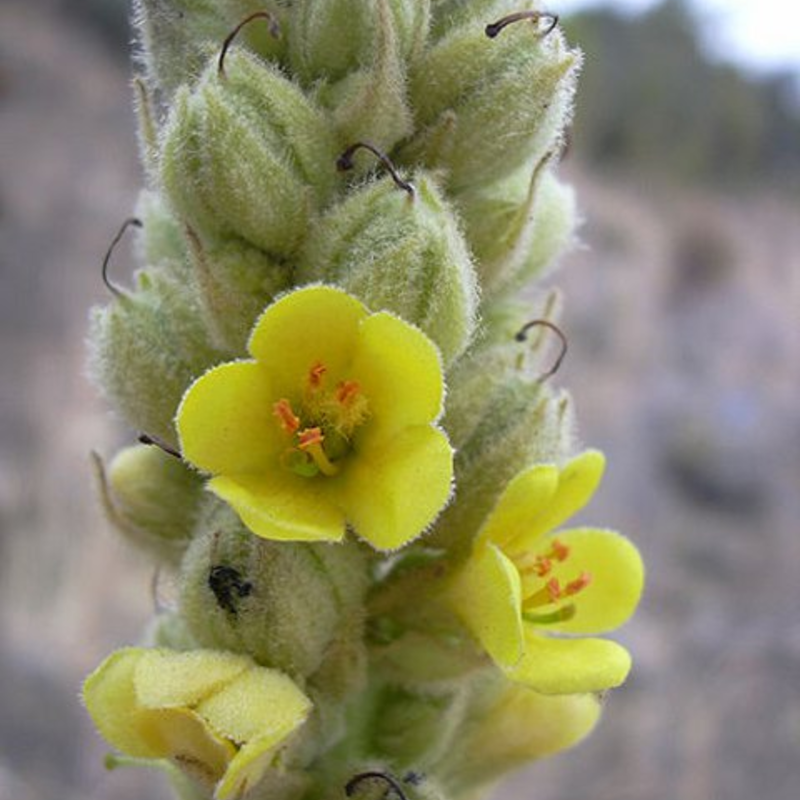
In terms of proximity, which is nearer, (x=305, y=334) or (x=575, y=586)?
(x=305, y=334)

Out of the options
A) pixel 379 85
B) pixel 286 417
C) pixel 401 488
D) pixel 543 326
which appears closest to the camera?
pixel 401 488

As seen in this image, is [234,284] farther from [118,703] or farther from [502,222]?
[118,703]

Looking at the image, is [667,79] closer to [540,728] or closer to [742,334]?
[742,334]

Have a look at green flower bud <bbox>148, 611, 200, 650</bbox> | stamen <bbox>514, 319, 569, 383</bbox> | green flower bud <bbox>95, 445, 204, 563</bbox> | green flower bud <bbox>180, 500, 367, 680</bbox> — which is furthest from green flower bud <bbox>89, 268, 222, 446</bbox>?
stamen <bbox>514, 319, 569, 383</bbox>

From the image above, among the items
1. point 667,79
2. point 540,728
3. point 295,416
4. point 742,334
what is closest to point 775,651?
point 540,728

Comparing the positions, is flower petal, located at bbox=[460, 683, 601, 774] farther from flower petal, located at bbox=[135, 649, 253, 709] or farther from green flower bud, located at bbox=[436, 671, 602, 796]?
flower petal, located at bbox=[135, 649, 253, 709]

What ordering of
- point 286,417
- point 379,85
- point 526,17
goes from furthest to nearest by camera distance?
1. point 526,17
2. point 379,85
3. point 286,417

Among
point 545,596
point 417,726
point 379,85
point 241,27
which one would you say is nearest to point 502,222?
point 379,85

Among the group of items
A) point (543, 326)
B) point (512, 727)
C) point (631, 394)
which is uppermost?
point (631, 394)
